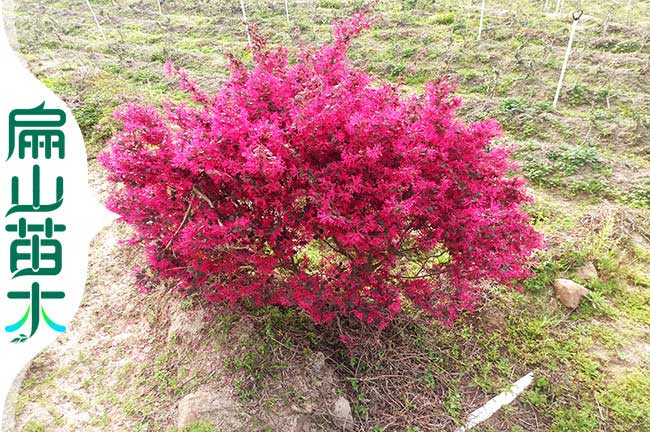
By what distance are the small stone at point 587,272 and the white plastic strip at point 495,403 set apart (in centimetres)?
124

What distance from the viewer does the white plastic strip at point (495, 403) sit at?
121 inches

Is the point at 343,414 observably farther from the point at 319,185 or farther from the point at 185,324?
the point at 319,185

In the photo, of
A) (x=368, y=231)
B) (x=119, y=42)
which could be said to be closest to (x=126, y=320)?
(x=368, y=231)

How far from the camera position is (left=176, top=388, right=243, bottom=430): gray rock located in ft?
9.35

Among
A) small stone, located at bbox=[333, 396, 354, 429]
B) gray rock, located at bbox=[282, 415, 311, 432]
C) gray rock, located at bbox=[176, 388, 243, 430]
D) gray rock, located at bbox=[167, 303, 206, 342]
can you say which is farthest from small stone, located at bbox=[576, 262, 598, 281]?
gray rock, located at bbox=[167, 303, 206, 342]

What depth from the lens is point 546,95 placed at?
7.26 metres

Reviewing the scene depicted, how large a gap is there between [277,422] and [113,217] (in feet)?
5.62

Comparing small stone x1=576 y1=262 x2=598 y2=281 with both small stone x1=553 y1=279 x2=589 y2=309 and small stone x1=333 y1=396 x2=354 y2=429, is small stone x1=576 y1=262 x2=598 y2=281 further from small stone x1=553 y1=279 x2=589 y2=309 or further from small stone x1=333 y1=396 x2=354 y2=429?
small stone x1=333 y1=396 x2=354 y2=429

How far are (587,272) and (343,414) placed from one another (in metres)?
2.72

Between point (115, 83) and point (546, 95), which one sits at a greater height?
point (546, 95)

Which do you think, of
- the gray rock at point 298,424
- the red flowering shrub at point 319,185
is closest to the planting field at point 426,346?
the gray rock at point 298,424

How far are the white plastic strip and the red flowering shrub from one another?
0.79 metres

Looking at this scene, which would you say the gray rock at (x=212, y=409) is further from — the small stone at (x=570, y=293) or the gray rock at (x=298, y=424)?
the small stone at (x=570, y=293)

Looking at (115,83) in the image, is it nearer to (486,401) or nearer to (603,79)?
(486,401)
